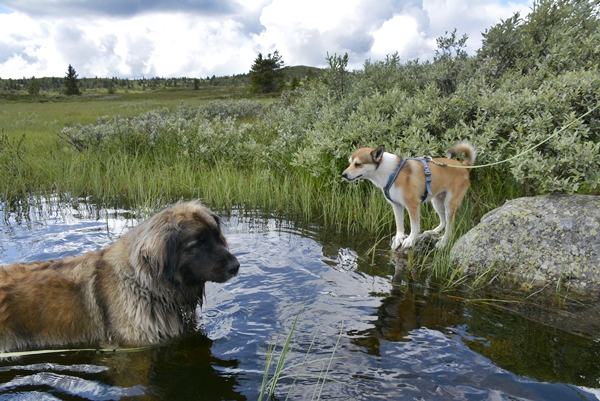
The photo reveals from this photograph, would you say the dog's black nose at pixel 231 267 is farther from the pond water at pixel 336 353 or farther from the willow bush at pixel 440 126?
the willow bush at pixel 440 126

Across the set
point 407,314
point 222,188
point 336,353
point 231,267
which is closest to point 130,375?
point 231,267

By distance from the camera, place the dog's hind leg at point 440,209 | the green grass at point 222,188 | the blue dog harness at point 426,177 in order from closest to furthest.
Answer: the blue dog harness at point 426,177, the dog's hind leg at point 440,209, the green grass at point 222,188

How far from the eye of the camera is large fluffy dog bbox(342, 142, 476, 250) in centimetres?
629

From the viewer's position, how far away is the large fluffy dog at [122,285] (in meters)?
3.65

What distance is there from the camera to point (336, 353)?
3.76m

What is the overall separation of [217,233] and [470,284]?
3.35m

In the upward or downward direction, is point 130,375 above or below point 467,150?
below

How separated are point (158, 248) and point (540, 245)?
Result: 471cm

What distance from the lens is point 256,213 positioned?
8.21m

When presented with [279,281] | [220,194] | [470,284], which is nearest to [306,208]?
[220,194]

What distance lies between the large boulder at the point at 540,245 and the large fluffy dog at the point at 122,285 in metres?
3.47

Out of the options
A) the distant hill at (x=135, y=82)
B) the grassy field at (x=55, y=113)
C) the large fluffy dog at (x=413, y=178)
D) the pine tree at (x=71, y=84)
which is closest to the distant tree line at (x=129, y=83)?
the distant hill at (x=135, y=82)

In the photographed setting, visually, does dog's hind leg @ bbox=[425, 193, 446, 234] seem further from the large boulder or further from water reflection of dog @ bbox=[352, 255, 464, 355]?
water reflection of dog @ bbox=[352, 255, 464, 355]

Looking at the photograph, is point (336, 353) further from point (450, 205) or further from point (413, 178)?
point (450, 205)
